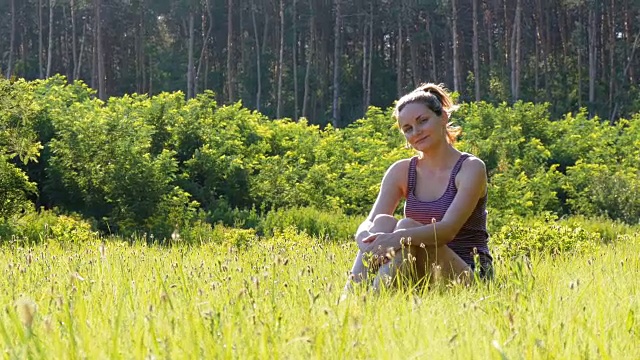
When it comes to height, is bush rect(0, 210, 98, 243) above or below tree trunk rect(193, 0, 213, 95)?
below

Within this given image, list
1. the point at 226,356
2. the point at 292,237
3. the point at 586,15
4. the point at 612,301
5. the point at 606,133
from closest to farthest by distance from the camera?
the point at 226,356 < the point at 612,301 < the point at 292,237 < the point at 606,133 < the point at 586,15

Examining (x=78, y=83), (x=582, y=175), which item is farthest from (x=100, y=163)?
(x=582, y=175)

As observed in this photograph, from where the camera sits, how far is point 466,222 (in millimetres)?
5367

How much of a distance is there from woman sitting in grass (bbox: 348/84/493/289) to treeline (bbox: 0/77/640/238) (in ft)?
17.9

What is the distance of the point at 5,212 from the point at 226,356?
11029mm

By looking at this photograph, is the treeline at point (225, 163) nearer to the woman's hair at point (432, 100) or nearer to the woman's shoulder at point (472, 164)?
the woman's hair at point (432, 100)

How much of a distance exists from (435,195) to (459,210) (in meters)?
0.38

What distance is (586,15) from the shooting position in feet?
157

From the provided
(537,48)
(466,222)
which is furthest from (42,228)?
(537,48)

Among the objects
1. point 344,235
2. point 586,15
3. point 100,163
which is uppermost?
point 586,15

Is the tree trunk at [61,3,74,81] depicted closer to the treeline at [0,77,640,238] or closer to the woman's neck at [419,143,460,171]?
the treeline at [0,77,640,238]

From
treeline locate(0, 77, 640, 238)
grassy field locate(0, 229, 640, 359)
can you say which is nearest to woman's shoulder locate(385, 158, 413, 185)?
grassy field locate(0, 229, 640, 359)

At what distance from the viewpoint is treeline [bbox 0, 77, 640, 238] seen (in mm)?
13469

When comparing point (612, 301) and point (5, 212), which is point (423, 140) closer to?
point (612, 301)
